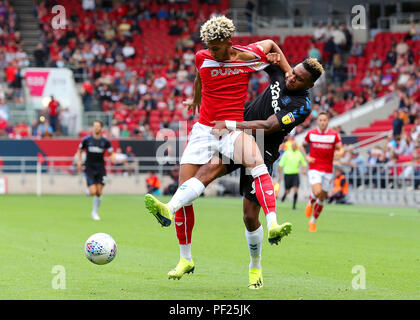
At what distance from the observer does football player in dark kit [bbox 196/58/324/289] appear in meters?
8.12

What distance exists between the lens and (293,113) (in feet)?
27.0

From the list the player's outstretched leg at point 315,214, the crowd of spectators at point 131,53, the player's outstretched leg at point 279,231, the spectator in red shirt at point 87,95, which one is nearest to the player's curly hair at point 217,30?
the player's outstretched leg at point 279,231

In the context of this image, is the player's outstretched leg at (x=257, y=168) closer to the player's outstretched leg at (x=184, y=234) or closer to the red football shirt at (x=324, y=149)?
the player's outstretched leg at (x=184, y=234)

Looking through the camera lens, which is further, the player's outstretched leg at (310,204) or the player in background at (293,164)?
the player in background at (293,164)

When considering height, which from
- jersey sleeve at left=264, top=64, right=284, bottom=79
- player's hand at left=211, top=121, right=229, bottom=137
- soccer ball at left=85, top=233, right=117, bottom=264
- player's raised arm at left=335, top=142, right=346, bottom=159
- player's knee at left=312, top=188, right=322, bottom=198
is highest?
jersey sleeve at left=264, top=64, right=284, bottom=79

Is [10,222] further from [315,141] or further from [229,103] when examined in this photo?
[229,103]

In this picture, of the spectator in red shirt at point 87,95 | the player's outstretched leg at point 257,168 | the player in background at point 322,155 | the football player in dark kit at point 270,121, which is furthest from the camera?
the spectator in red shirt at point 87,95

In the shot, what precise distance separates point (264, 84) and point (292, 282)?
86.3ft

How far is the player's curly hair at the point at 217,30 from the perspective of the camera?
7934 millimetres

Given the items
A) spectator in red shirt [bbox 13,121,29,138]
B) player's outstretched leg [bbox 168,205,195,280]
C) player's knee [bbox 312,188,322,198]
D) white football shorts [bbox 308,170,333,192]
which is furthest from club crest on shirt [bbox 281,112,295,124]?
spectator in red shirt [bbox 13,121,29,138]

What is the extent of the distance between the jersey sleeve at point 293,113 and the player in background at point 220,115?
0.39m

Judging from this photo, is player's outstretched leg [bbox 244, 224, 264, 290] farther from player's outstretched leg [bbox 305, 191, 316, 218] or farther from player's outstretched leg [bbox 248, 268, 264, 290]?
player's outstretched leg [bbox 305, 191, 316, 218]
